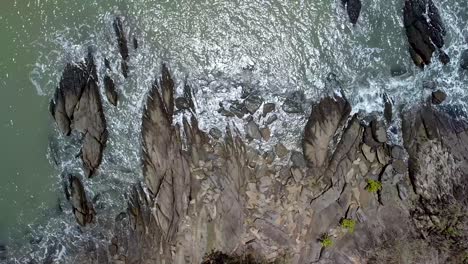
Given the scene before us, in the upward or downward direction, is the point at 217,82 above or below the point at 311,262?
above

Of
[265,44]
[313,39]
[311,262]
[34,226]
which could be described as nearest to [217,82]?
[265,44]

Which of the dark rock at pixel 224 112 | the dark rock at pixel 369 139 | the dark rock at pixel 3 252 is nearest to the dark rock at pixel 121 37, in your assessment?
the dark rock at pixel 224 112

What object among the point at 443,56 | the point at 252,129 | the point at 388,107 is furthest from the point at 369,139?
the point at 252,129

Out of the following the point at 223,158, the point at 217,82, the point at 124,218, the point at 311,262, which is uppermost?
the point at 217,82

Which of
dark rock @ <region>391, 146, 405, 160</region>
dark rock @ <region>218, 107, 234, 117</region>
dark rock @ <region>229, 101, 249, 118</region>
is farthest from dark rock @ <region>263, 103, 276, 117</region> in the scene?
dark rock @ <region>391, 146, 405, 160</region>

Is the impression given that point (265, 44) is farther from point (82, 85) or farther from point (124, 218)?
point (124, 218)

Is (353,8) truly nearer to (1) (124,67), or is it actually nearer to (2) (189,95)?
(2) (189,95)

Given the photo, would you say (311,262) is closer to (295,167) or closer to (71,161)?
(295,167)
